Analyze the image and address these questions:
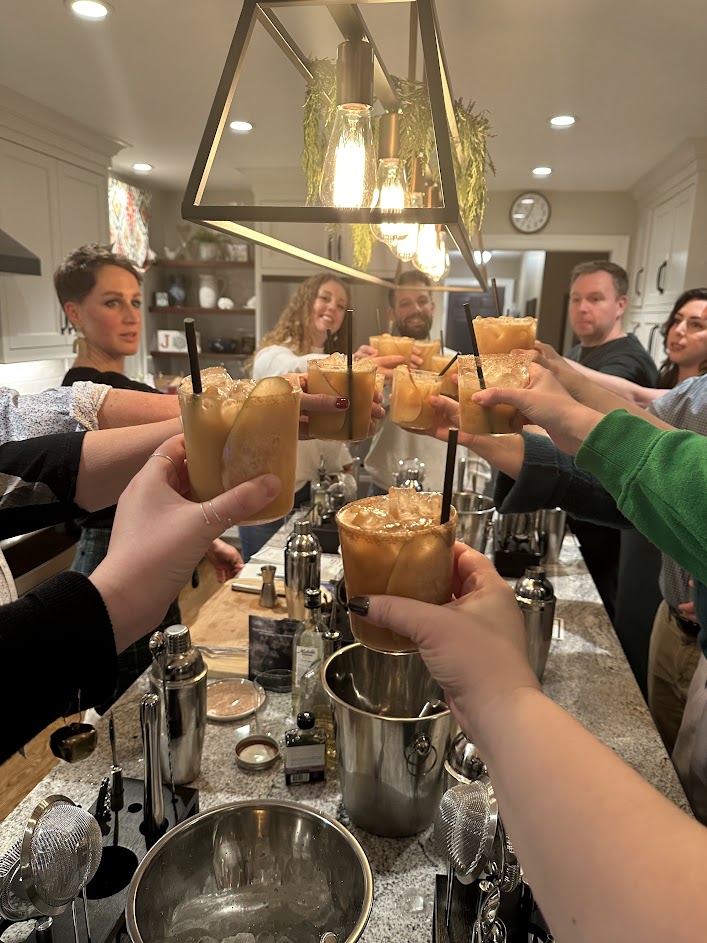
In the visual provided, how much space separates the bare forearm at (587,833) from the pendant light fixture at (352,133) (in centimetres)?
99

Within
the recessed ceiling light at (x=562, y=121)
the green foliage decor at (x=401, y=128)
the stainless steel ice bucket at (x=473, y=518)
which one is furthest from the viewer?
the recessed ceiling light at (x=562, y=121)

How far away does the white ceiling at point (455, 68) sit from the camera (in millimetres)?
2852

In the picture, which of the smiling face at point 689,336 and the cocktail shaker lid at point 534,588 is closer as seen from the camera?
the cocktail shaker lid at point 534,588

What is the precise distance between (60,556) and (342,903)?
365cm

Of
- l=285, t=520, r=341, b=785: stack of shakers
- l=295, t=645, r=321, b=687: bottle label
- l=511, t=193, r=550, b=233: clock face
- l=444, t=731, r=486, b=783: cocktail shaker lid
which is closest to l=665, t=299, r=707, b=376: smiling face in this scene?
l=285, t=520, r=341, b=785: stack of shakers

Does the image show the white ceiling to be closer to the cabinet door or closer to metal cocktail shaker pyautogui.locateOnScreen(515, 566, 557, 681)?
the cabinet door

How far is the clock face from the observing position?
6223 mm

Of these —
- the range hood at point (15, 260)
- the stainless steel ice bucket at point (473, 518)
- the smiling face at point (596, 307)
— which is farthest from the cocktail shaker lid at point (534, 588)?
the range hood at point (15, 260)

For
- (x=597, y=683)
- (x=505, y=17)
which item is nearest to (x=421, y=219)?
(x=597, y=683)

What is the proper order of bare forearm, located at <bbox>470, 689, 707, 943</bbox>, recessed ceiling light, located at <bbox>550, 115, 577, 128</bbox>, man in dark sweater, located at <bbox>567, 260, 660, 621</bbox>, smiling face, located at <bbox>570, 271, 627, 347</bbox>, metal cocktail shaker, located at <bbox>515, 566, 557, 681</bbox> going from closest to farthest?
bare forearm, located at <bbox>470, 689, 707, 943</bbox>, metal cocktail shaker, located at <bbox>515, 566, 557, 681</bbox>, man in dark sweater, located at <bbox>567, 260, 660, 621</bbox>, smiling face, located at <bbox>570, 271, 627, 347</bbox>, recessed ceiling light, located at <bbox>550, 115, 577, 128</bbox>

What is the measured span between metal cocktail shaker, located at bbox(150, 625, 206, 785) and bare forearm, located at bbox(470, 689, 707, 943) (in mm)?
715

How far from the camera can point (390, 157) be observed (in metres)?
1.74

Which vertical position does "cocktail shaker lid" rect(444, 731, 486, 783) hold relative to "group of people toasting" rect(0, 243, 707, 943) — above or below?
below

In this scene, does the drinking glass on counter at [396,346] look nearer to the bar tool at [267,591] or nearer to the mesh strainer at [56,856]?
the bar tool at [267,591]
